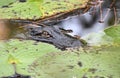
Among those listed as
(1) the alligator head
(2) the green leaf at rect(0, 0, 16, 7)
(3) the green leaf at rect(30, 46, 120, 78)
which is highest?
(2) the green leaf at rect(0, 0, 16, 7)

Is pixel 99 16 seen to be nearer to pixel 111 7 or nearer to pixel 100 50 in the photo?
pixel 111 7

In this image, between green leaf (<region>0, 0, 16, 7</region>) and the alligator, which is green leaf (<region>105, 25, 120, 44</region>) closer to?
the alligator

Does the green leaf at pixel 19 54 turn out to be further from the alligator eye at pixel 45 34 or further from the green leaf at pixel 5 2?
the green leaf at pixel 5 2

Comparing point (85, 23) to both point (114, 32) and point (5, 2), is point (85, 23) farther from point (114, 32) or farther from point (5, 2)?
point (5, 2)

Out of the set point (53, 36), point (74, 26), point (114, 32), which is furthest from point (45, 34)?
point (114, 32)

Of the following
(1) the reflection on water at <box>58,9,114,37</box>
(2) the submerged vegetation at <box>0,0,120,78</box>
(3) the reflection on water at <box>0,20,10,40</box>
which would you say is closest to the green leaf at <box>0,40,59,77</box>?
(2) the submerged vegetation at <box>0,0,120,78</box>

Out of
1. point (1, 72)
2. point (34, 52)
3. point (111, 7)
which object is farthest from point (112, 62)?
point (111, 7)
